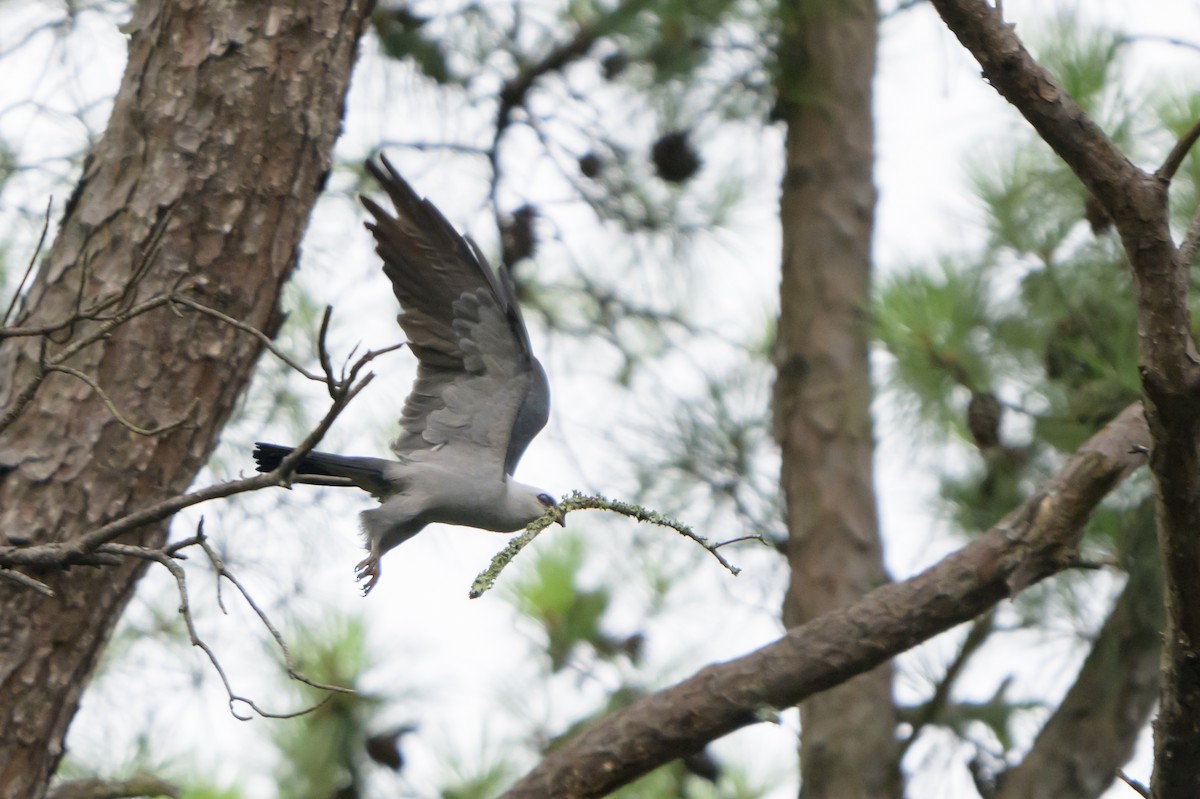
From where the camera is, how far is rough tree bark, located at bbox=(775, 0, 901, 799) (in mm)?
2775

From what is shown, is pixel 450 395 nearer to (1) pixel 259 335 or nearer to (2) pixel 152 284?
(2) pixel 152 284

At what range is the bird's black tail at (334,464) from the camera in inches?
67.7

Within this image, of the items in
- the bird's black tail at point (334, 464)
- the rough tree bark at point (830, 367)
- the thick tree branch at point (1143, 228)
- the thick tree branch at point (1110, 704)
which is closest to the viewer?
the thick tree branch at point (1143, 228)

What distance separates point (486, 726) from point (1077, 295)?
5.01 feet

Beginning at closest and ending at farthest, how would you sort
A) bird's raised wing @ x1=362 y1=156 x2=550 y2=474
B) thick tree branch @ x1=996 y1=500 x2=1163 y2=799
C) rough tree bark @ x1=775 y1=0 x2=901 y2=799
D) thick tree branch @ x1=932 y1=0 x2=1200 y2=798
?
thick tree branch @ x1=932 y1=0 x2=1200 y2=798, bird's raised wing @ x1=362 y1=156 x2=550 y2=474, thick tree branch @ x1=996 y1=500 x2=1163 y2=799, rough tree bark @ x1=775 y1=0 x2=901 y2=799

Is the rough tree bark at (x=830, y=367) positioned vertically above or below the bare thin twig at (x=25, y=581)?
above

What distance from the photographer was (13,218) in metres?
2.77

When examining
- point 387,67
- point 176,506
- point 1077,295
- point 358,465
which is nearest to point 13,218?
point 387,67

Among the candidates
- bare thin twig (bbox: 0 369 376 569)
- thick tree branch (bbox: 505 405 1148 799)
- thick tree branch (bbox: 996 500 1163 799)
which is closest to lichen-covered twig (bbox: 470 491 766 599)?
bare thin twig (bbox: 0 369 376 569)

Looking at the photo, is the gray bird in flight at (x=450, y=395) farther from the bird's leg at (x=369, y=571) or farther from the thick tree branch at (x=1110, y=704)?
the thick tree branch at (x=1110, y=704)

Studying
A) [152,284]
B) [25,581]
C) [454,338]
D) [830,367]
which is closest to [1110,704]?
[830,367]

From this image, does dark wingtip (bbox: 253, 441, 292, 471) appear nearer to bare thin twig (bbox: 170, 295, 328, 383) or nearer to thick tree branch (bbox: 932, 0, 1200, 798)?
bare thin twig (bbox: 170, 295, 328, 383)

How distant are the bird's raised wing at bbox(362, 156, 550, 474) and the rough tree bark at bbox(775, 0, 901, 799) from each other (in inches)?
42.6

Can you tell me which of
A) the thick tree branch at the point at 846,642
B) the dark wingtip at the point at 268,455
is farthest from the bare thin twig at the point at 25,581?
the thick tree branch at the point at 846,642
